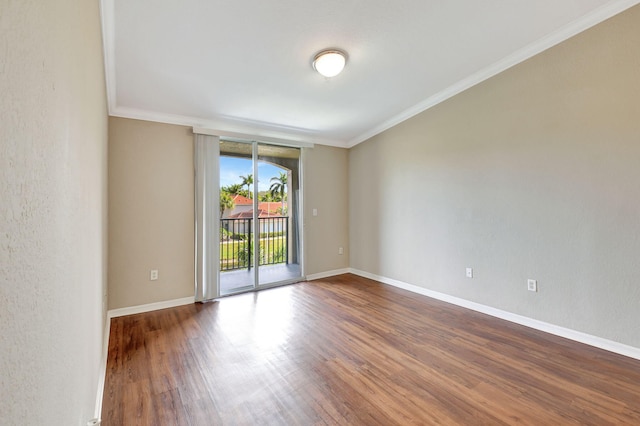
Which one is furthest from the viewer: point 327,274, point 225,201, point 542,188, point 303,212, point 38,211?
point 327,274

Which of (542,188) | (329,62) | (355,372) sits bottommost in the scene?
(355,372)

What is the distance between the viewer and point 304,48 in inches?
99.0

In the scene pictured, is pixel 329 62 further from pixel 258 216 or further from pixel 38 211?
pixel 38 211

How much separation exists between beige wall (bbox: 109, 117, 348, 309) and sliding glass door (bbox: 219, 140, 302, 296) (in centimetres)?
50

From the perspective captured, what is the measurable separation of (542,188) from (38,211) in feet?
11.6

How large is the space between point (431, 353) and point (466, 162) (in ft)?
7.36

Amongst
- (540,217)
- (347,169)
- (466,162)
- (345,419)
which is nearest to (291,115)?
(347,169)

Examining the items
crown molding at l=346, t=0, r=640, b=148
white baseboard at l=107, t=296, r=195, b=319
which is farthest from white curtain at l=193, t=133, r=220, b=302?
crown molding at l=346, t=0, r=640, b=148

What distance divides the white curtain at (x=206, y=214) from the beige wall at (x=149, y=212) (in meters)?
0.08

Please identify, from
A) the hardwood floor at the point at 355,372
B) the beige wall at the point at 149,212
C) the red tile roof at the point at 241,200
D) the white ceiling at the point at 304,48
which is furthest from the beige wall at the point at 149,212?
the red tile roof at the point at 241,200

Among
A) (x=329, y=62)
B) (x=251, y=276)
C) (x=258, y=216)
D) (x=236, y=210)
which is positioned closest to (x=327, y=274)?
(x=251, y=276)

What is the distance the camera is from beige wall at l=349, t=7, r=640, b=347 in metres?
2.32

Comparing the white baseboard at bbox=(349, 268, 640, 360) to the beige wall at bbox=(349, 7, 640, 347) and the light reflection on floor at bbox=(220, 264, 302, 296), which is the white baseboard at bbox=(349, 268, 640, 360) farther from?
the light reflection on floor at bbox=(220, 264, 302, 296)

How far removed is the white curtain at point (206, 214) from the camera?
3.59m
